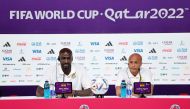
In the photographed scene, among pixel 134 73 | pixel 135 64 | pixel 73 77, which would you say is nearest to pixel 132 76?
pixel 134 73

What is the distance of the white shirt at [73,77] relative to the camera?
5.86 meters

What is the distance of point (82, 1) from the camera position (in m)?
6.96

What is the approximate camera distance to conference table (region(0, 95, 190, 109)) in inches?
183

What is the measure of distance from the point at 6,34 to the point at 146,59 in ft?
8.06

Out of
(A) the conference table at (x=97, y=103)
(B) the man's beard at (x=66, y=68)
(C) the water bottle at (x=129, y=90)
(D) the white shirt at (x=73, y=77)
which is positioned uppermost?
(B) the man's beard at (x=66, y=68)

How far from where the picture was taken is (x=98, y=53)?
7000 mm

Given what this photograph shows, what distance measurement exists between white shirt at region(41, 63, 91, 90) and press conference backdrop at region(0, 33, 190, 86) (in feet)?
3.40

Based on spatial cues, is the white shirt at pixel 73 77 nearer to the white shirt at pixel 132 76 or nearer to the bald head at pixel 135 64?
the white shirt at pixel 132 76

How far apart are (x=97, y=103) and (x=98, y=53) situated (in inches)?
95.0

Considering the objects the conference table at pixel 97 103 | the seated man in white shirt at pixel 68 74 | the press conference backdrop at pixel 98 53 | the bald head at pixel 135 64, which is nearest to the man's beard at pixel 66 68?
the seated man in white shirt at pixel 68 74

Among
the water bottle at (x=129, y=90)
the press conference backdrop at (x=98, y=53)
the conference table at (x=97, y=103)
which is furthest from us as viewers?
the press conference backdrop at (x=98, y=53)

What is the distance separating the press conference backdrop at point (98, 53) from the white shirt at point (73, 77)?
40.8 inches

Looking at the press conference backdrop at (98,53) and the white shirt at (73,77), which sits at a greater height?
the press conference backdrop at (98,53)

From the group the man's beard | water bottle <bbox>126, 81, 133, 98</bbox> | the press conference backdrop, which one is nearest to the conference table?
water bottle <bbox>126, 81, 133, 98</bbox>
